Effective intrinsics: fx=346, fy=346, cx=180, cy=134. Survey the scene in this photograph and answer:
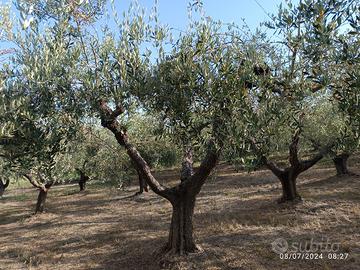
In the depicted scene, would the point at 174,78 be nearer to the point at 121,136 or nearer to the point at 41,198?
the point at 121,136

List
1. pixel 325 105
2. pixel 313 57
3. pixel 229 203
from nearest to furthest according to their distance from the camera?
pixel 313 57, pixel 325 105, pixel 229 203

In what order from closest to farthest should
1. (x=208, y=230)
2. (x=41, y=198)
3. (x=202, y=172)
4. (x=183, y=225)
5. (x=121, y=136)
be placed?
(x=121, y=136), (x=202, y=172), (x=183, y=225), (x=208, y=230), (x=41, y=198)

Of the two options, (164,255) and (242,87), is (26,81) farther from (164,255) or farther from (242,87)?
(164,255)

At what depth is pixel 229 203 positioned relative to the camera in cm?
2109

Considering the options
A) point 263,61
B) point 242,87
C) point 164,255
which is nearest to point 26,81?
point 242,87

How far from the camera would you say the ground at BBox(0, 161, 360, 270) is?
38.7ft

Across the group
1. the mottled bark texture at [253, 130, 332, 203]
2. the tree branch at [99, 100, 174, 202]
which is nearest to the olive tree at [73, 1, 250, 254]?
the tree branch at [99, 100, 174, 202]

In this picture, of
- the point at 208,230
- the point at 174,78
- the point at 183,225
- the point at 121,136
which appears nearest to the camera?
the point at 174,78

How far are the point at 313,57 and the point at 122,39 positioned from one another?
446 centimetres

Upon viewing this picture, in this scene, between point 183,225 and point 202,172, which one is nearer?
point 202,172

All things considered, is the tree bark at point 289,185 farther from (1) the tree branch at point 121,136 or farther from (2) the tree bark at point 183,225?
(1) the tree branch at point 121,136

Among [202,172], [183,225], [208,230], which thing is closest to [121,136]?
[202,172]

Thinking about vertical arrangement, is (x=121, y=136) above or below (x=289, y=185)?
above

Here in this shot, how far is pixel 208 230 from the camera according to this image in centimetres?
1549
